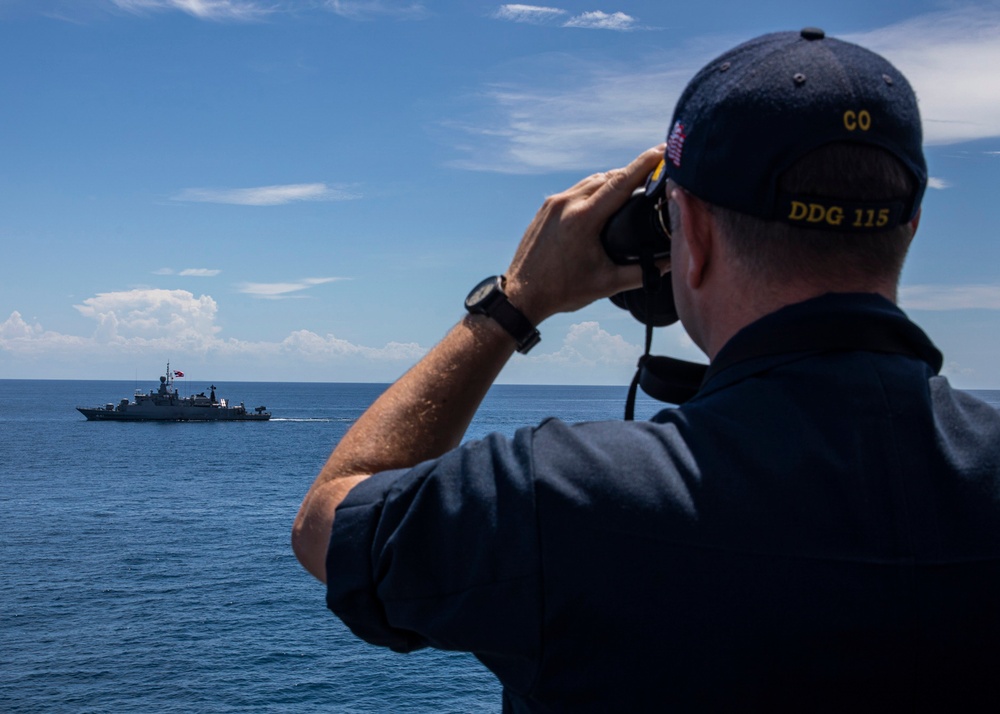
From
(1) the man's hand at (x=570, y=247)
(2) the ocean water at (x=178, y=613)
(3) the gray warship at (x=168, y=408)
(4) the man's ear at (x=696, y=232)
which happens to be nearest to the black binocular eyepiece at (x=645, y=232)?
(1) the man's hand at (x=570, y=247)

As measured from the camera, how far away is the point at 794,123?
4.37 ft

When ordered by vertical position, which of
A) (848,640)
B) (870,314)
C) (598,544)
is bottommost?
(848,640)

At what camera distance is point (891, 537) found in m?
1.23

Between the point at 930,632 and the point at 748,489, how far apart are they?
309 mm

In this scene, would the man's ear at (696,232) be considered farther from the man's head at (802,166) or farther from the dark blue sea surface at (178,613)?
the dark blue sea surface at (178,613)

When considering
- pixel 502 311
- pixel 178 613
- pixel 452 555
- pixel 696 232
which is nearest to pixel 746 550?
pixel 452 555

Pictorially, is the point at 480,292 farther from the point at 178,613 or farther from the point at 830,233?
the point at 178,613

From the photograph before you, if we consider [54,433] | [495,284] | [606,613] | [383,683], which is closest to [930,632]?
[606,613]

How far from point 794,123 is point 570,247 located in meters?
0.50

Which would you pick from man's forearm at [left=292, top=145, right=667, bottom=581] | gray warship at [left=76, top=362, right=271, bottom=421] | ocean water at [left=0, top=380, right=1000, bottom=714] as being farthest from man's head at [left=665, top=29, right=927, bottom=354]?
gray warship at [left=76, top=362, right=271, bottom=421]

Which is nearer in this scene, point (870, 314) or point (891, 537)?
point (891, 537)

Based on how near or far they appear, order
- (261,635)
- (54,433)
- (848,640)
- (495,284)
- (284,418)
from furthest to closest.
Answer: (284,418) < (54,433) < (261,635) < (495,284) < (848,640)

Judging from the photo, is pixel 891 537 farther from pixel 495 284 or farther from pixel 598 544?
pixel 495 284

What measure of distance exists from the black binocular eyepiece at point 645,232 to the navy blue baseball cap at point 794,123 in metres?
0.17
